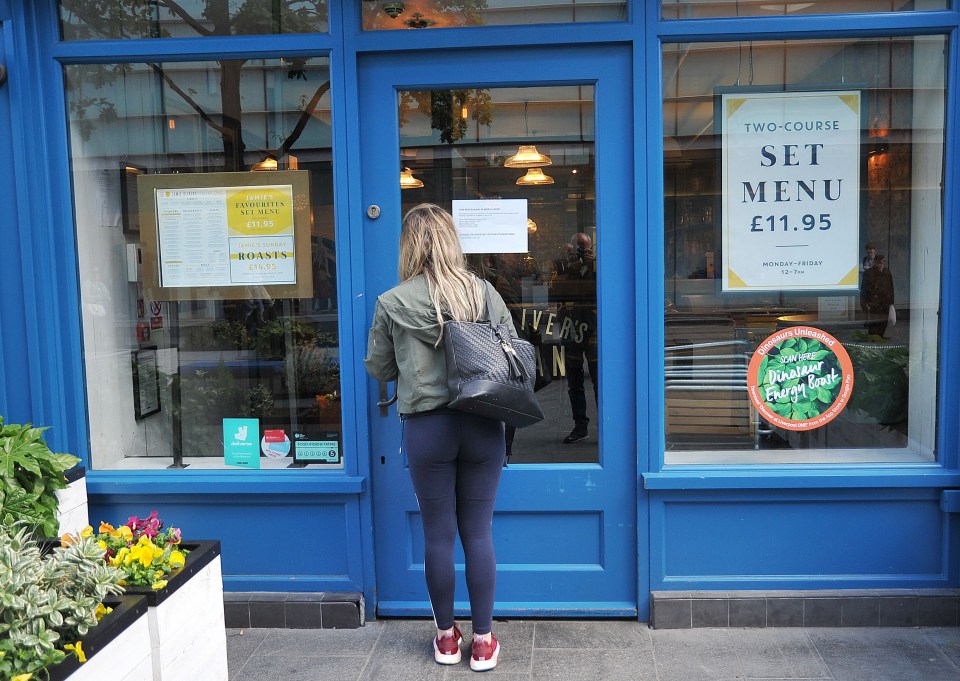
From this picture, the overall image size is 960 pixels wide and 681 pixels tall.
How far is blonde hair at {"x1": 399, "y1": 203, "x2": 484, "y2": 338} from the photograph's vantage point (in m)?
3.02

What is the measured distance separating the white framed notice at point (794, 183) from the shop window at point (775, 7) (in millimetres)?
335

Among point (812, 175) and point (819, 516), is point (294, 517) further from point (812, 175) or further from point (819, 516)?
point (812, 175)

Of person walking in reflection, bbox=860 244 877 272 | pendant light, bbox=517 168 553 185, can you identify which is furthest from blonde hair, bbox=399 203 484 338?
person walking in reflection, bbox=860 244 877 272

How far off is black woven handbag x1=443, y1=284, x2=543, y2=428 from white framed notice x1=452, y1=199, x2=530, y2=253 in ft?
2.67

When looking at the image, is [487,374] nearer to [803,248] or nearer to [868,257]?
[803,248]

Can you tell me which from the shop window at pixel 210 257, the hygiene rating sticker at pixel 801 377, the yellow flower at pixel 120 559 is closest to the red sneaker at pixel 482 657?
the shop window at pixel 210 257

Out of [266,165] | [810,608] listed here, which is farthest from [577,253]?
[810,608]

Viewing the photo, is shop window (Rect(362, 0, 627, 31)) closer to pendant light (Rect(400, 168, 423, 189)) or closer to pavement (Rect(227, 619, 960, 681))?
pendant light (Rect(400, 168, 423, 189))

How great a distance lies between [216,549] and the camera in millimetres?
2754

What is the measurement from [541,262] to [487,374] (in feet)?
3.25

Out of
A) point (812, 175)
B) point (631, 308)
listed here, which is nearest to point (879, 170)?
point (812, 175)

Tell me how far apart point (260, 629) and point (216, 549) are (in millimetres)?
1181

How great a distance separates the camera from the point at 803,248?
3680 mm

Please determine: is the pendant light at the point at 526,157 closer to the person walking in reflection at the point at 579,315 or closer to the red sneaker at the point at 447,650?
the person walking in reflection at the point at 579,315
